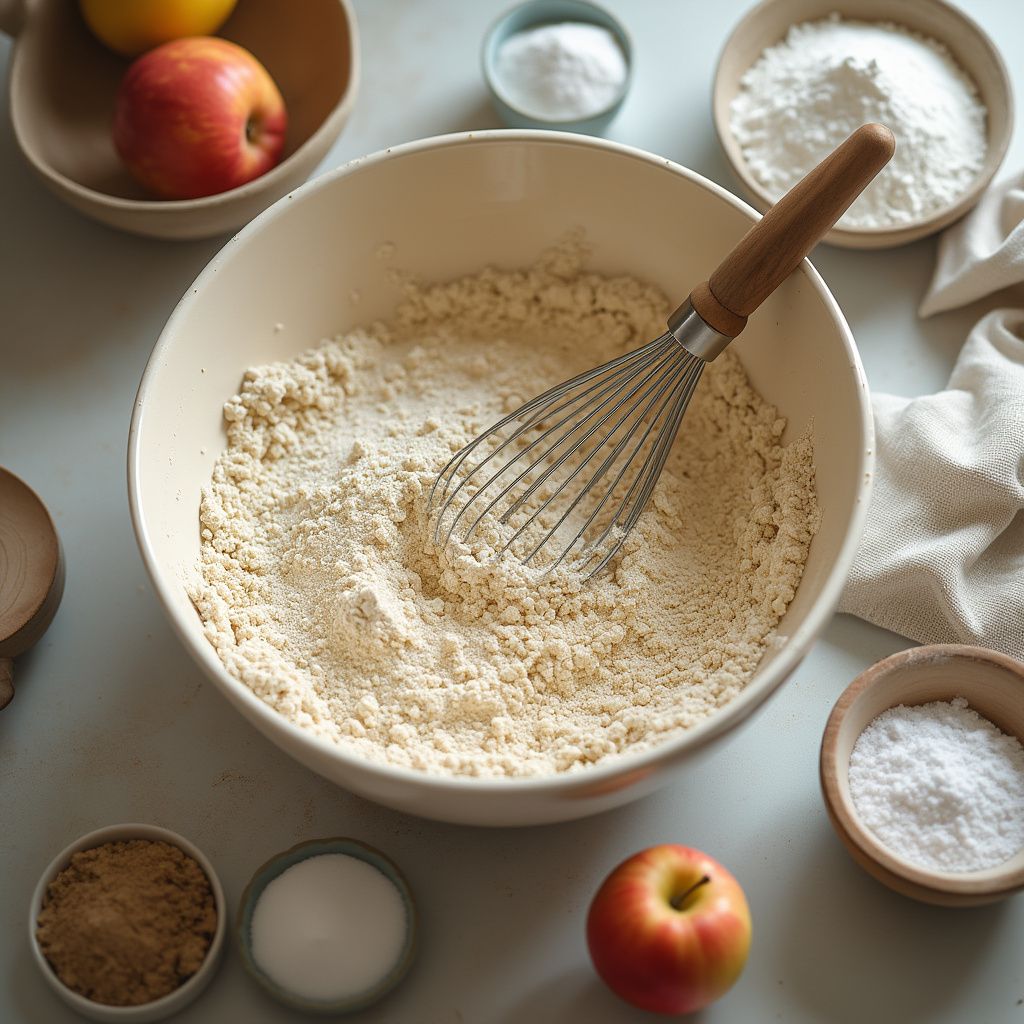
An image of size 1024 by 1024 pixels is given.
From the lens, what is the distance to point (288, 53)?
136cm

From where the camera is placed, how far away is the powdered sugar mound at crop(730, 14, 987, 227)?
4.09 feet

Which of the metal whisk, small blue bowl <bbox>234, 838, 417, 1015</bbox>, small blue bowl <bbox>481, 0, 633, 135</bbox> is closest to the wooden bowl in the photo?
the metal whisk

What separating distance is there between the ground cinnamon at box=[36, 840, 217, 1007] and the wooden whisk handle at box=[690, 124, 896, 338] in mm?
645

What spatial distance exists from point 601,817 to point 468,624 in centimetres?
21

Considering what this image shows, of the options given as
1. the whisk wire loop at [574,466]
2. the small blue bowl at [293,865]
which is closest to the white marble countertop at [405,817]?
the small blue bowl at [293,865]

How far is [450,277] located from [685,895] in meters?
0.68

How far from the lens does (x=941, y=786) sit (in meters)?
0.93

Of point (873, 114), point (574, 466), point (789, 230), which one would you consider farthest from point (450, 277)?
point (873, 114)

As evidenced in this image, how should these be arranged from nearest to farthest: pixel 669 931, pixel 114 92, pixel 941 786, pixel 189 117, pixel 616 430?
pixel 669 931 → pixel 941 786 → pixel 616 430 → pixel 189 117 → pixel 114 92

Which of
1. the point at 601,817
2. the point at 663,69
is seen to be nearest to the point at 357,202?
the point at 663,69

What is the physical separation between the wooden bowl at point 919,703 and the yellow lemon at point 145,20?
1.03 metres

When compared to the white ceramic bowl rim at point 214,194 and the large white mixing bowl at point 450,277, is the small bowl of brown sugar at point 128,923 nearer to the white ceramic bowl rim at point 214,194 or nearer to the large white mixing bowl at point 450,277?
the large white mixing bowl at point 450,277

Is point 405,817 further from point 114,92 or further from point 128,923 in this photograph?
point 114,92

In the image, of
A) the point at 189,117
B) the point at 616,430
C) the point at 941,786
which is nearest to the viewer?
the point at 941,786
